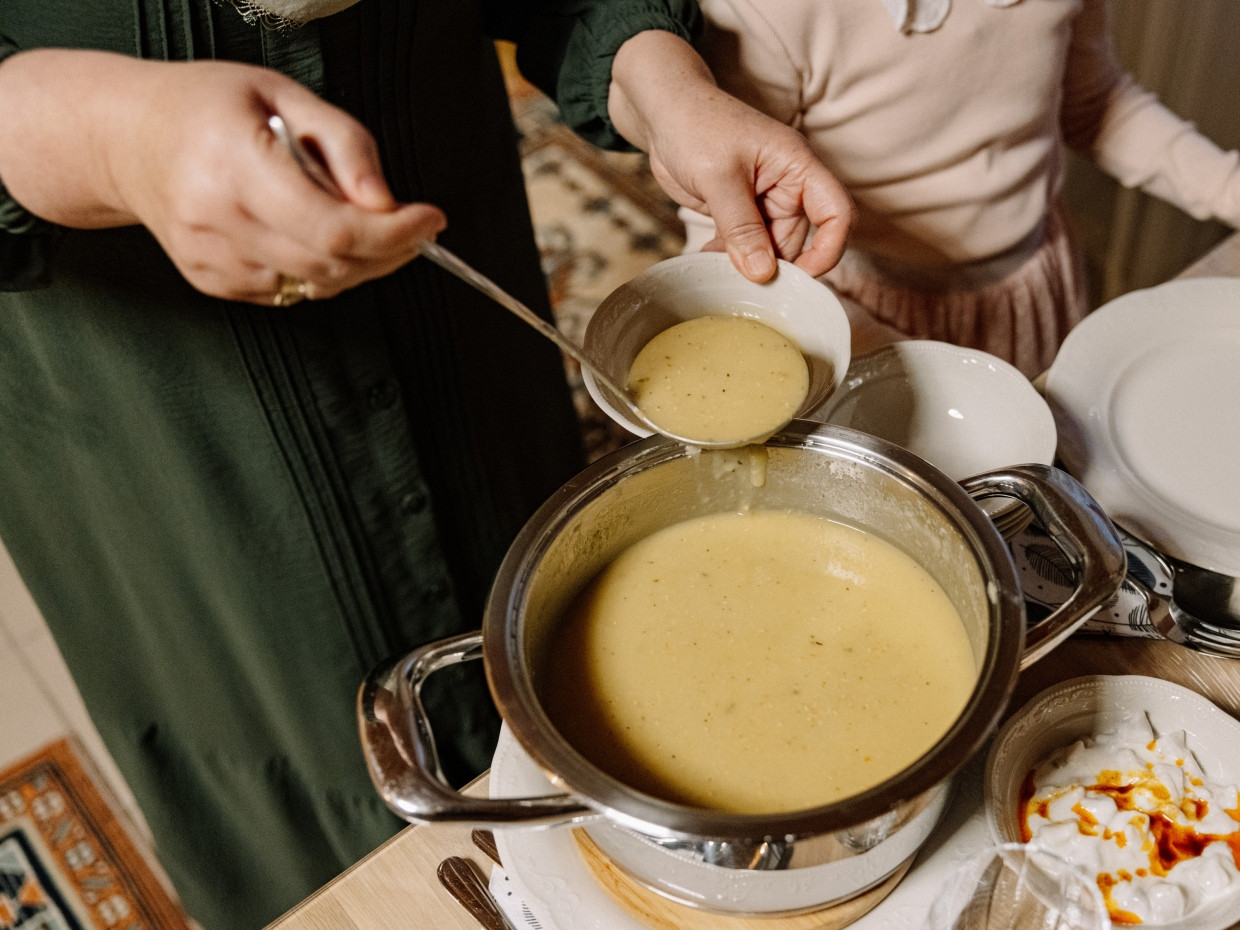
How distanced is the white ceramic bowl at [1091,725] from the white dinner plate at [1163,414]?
0.18 meters

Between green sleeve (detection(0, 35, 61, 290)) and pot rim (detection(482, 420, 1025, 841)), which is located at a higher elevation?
green sleeve (detection(0, 35, 61, 290))

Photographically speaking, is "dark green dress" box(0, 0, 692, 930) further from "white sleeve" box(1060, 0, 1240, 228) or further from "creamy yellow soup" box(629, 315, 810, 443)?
"white sleeve" box(1060, 0, 1240, 228)

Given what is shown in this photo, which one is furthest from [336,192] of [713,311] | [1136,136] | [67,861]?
[67,861]

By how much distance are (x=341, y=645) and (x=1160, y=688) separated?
2.65 feet

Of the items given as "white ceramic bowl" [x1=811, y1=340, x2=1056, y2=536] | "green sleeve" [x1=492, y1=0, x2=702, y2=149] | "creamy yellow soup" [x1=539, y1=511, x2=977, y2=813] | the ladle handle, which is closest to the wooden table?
"creamy yellow soup" [x1=539, y1=511, x2=977, y2=813]

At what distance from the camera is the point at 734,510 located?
87cm

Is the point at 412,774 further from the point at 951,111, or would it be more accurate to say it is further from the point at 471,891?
the point at 951,111

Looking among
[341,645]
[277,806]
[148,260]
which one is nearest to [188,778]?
[277,806]

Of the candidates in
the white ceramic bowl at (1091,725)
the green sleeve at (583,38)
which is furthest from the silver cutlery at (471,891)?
the green sleeve at (583,38)

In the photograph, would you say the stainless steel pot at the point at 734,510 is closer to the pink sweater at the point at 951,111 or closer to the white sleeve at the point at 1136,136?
the pink sweater at the point at 951,111

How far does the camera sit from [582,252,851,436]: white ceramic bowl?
874 mm

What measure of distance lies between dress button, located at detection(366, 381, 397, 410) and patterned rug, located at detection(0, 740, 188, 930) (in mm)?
1114

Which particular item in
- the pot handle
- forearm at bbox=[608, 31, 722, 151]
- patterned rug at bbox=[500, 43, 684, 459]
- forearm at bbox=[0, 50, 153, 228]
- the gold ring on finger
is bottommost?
patterned rug at bbox=[500, 43, 684, 459]

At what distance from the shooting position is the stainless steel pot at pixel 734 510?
56 cm
